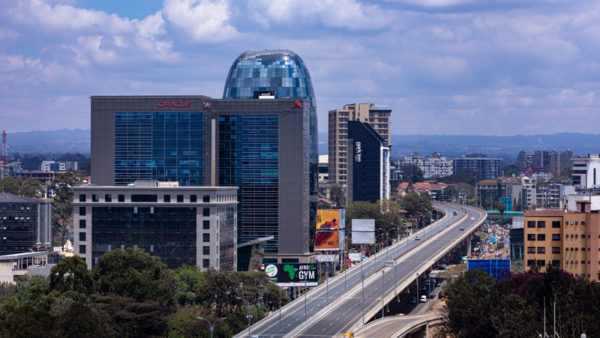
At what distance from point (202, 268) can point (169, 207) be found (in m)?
11.5

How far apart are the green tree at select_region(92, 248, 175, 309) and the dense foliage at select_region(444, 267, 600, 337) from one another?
39028 mm

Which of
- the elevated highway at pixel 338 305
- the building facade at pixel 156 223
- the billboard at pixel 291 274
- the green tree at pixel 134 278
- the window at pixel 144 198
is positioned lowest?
the elevated highway at pixel 338 305

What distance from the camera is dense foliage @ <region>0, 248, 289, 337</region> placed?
4250 inches

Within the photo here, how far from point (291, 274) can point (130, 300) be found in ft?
132

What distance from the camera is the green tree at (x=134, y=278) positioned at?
131375 millimetres

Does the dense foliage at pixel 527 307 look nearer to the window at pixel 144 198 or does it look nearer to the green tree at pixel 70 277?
the green tree at pixel 70 277

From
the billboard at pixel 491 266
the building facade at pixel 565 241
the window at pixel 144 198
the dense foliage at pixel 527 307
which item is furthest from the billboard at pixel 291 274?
the building facade at pixel 565 241

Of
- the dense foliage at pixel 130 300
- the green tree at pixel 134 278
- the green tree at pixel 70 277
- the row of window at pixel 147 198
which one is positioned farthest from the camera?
the row of window at pixel 147 198

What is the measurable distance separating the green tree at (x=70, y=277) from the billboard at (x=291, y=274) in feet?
127

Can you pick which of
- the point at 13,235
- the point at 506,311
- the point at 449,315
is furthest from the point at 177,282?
the point at 13,235

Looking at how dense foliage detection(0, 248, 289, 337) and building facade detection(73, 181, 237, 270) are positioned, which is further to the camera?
building facade detection(73, 181, 237, 270)

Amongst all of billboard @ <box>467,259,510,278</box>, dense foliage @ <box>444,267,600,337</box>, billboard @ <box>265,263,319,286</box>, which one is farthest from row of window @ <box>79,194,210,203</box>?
dense foliage @ <box>444,267,600,337</box>

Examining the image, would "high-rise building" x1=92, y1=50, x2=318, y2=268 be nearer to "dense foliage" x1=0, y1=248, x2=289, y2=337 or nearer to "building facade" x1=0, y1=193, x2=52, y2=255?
"building facade" x1=0, y1=193, x2=52, y2=255

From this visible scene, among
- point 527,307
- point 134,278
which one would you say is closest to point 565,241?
point 527,307
